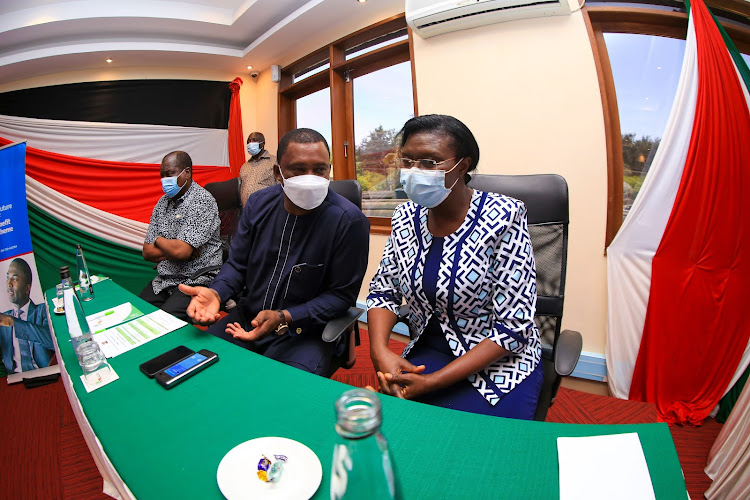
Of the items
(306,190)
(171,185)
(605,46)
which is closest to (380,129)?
(605,46)

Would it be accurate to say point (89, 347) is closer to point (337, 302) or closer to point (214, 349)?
point (214, 349)

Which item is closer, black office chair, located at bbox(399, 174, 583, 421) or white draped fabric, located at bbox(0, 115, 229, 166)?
black office chair, located at bbox(399, 174, 583, 421)

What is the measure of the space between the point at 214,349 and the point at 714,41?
2.48m

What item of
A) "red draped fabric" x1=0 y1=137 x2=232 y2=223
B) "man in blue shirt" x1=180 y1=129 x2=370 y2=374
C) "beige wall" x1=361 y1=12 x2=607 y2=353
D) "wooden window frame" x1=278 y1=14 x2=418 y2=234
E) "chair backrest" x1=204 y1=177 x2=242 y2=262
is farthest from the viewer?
"red draped fabric" x1=0 y1=137 x2=232 y2=223

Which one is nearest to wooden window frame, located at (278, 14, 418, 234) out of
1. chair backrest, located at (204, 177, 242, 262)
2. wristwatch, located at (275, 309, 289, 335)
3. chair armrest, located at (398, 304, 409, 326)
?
chair backrest, located at (204, 177, 242, 262)

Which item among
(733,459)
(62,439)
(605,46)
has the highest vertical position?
(605,46)

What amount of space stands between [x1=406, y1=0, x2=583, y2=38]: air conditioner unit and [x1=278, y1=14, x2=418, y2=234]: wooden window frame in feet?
1.02

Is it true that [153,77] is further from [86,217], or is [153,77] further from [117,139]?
[86,217]

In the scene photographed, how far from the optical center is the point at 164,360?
94 centimetres

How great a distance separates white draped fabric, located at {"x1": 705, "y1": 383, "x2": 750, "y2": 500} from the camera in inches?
48.7

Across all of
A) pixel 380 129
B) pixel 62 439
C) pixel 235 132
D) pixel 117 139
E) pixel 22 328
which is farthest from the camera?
pixel 235 132

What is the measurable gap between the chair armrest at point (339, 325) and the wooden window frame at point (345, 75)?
5.46ft

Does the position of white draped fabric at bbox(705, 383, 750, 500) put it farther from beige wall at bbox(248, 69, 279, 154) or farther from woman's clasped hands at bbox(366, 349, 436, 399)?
beige wall at bbox(248, 69, 279, 154)

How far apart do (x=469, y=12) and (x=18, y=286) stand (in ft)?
11.0
